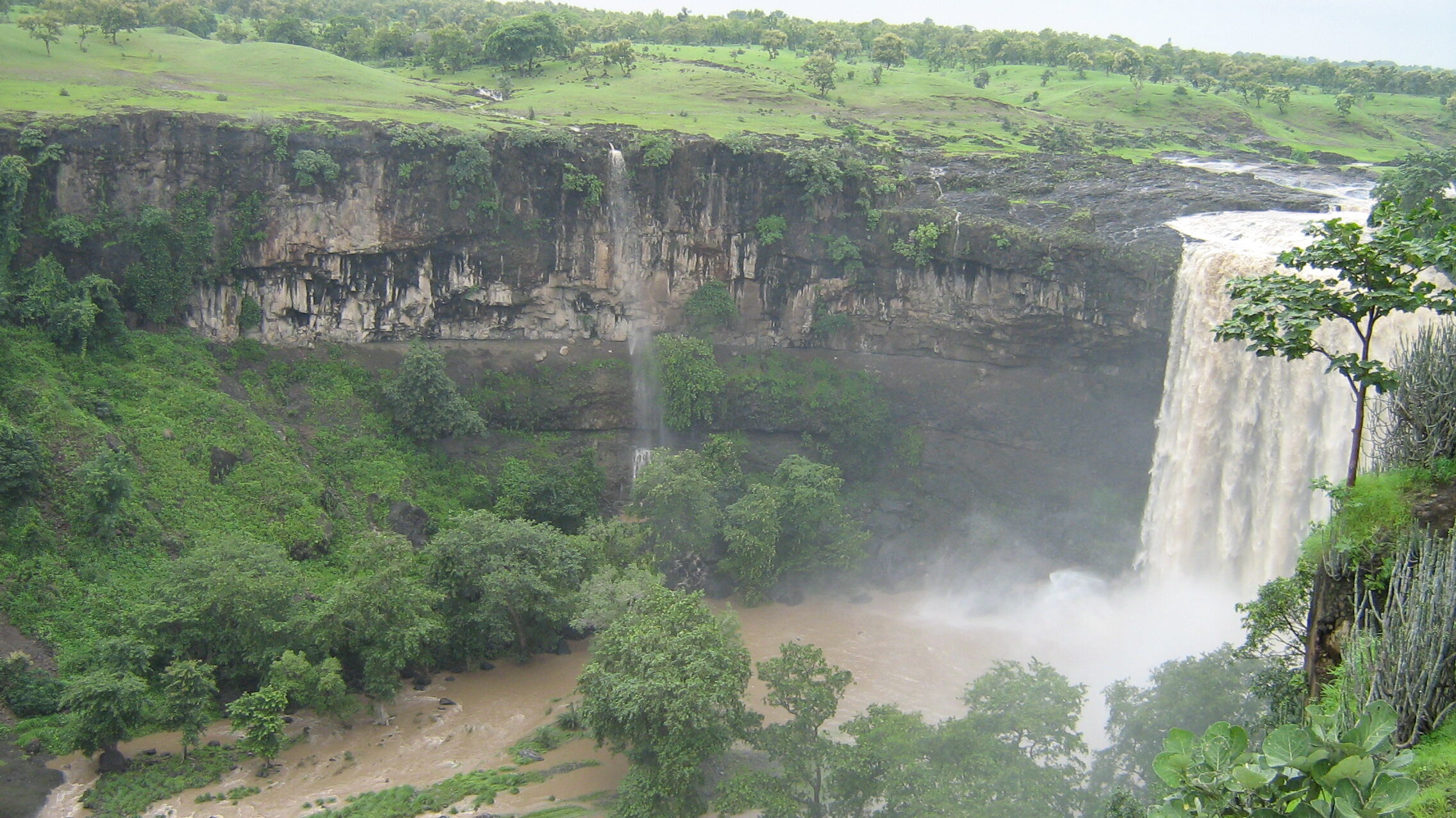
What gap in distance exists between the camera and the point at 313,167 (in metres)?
31.7

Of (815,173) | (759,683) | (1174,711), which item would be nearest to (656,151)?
(815,173)

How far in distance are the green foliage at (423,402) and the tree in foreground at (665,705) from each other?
1343 centimetres

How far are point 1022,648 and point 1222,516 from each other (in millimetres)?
6421

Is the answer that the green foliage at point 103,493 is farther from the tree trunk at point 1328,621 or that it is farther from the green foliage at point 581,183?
the tree trunk at point 1328,621

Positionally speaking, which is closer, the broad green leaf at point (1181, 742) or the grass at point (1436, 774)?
the broad green leaf at point (1181, 742)

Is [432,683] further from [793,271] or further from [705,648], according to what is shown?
[793,271]

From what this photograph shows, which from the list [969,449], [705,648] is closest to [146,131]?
[705,648]

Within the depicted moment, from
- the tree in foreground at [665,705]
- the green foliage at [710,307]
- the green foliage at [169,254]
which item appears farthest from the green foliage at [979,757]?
the green foliage at [169,254]

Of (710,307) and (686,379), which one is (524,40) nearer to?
(710,307)

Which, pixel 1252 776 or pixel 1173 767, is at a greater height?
pixel 1252 776

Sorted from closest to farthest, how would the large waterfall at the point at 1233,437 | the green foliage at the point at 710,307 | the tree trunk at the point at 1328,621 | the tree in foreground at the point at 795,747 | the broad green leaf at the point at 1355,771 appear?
the broad green leaf at the point at 1355,771 → the tree trunk at the point at 1328,621 → the tree in foreground at the point at 795,747 → the large waterfall at the point at 1233,437 → the green foliage at the point at 710,307

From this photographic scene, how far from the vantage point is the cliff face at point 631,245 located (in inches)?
1244

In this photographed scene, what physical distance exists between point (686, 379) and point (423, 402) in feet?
27.6

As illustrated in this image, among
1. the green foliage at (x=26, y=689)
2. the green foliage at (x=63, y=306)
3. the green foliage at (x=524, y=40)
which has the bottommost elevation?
the green foliage at (x=26, y=689)
